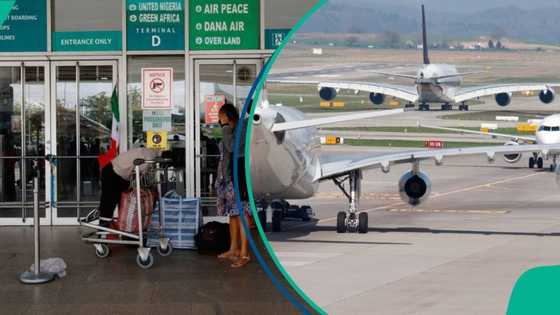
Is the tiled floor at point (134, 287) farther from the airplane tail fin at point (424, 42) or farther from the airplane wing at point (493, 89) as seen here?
the airplane wing at point (493, 89)

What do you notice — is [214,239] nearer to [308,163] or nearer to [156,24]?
[308,163]

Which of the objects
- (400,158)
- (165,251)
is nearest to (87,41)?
(165,251)

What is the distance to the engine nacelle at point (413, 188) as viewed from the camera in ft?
35.7

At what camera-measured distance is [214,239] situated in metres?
11.6

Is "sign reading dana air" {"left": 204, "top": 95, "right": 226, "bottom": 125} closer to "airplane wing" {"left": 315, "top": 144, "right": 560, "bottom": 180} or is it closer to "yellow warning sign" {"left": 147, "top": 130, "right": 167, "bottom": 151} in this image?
"yellow warning sign" {"left": 147, "top": 130, "right": 167, "bottom": 151}

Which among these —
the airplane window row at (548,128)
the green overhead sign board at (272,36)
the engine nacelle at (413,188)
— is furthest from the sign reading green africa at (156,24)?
the airplane window row at (548,128)

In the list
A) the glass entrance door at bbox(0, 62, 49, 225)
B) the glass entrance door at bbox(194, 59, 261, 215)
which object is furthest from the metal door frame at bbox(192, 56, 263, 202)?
the glass entrance door at bbox(0, 62, 49, 225)

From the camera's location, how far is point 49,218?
546 inches

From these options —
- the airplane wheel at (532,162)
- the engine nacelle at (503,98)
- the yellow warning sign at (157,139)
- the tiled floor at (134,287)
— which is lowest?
the tiled floor at (134,287)

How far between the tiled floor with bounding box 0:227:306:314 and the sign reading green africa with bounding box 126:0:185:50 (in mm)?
2727

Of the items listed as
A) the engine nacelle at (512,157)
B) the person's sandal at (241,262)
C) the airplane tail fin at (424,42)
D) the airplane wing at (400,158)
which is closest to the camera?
the airplane tail fin at (424,42)

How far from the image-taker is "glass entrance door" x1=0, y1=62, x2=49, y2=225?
13859 mm

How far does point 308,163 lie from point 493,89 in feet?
6.43

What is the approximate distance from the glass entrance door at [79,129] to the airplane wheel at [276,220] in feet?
12.6
